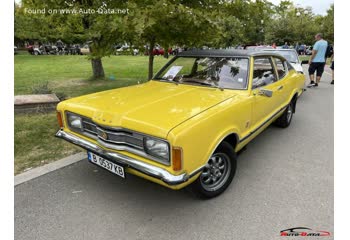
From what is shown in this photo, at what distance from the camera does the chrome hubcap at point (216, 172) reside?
276cm

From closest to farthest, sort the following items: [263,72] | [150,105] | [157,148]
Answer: [157,148], [150,105], [263,72]

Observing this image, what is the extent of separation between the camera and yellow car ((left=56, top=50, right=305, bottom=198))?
7.50ft

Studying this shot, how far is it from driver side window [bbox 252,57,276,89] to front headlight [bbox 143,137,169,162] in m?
1.68

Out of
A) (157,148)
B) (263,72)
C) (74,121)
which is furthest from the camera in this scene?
(263,72)

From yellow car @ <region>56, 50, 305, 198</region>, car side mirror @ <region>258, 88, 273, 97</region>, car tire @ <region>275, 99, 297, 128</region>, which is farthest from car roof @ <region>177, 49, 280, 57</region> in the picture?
car tire @ <region>275, 99, 297, 128</region>

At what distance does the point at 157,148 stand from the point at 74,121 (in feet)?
4.28

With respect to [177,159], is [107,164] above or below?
below

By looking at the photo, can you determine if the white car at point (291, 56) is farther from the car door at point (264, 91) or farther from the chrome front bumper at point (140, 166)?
the chrome front bumper at point (140, 166)

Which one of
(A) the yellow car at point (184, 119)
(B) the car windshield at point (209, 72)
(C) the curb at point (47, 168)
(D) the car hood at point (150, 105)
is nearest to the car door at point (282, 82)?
(A) the yellow car at point (184, 119)

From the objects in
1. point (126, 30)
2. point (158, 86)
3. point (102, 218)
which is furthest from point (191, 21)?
point (102, 218)

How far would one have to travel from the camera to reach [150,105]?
Answer: 2.78 meters

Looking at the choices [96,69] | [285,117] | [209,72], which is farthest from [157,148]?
[96,69]

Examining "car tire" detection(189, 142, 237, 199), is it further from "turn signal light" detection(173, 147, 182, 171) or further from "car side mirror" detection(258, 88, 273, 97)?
"car side mirror" detection(258, 88, 273, 97)

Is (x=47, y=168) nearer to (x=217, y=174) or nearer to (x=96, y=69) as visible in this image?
(x=217, y=174)
